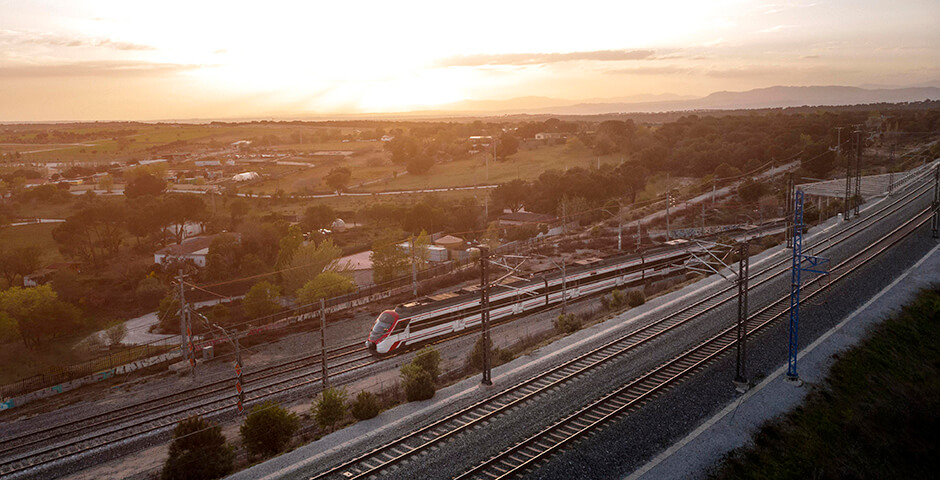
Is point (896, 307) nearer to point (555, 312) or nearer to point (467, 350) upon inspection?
point (555, 312)

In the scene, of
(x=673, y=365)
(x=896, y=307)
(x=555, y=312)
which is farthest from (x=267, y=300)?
(x=896, y=307)

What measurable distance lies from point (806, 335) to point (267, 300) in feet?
77.9

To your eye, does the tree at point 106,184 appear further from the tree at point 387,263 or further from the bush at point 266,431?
the bush at point 266,431

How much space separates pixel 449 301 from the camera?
2595 cm

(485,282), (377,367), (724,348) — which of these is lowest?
(377,367)

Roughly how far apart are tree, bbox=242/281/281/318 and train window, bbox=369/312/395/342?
8.97 metres

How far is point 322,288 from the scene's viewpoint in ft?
105

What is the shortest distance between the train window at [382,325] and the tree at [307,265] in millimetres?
11574

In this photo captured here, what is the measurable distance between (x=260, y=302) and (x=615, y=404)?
66.4 feet

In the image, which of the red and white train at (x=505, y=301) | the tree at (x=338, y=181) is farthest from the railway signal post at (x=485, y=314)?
the tree at (x=338, y=181)

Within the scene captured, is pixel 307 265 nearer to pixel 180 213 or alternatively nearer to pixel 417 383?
pixel 417 383

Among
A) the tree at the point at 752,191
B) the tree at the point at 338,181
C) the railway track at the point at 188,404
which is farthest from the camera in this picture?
the tree at the point at 338,181

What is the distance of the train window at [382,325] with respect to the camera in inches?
952

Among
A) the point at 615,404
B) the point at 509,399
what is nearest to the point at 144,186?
the point at 509,399
